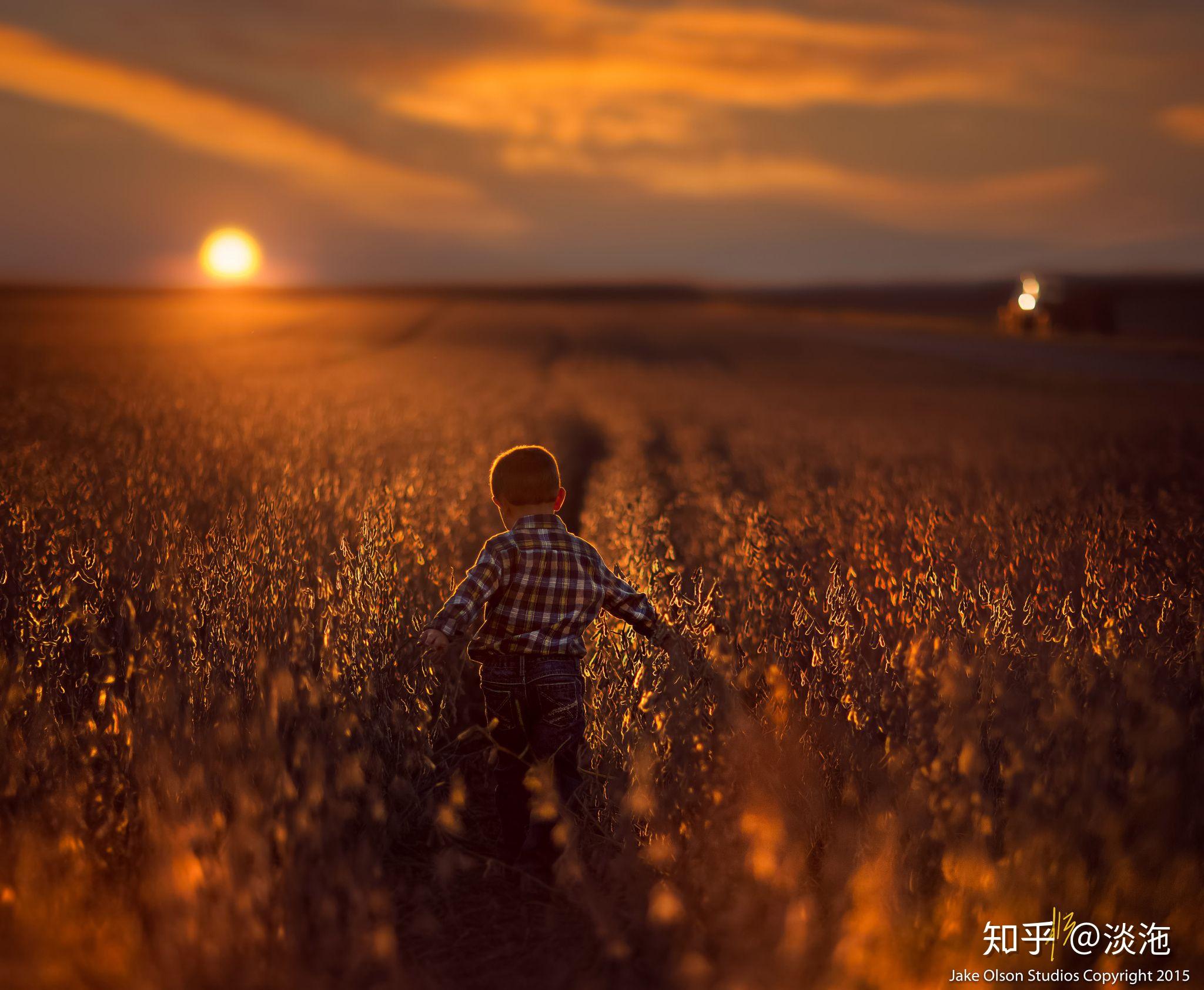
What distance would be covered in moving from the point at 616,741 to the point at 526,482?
0.97 metres

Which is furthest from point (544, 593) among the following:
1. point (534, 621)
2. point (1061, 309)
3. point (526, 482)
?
point (1061, 309)

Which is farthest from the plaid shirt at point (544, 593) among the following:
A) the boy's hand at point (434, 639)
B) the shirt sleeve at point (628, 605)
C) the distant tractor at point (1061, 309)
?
the distant tractor at point (1061, 309)

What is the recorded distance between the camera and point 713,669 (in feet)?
11.0

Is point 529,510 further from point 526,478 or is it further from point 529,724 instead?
point 529,724

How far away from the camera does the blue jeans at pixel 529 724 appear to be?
332 centimetres

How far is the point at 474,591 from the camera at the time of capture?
3.30 meters

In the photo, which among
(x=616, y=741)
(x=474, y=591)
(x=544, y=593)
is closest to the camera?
(x=474, y=591)

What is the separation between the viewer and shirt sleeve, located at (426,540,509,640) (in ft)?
10.5

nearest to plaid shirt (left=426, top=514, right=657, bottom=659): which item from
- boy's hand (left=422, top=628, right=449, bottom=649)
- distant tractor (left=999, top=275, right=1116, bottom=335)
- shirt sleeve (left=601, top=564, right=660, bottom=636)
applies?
shirt sleeve (left=601, top=564, right=660, bottom=636)

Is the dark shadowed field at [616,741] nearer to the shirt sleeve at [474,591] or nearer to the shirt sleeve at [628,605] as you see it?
the shirt sleeve at [628,605]

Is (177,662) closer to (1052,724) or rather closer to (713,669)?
(713,669)

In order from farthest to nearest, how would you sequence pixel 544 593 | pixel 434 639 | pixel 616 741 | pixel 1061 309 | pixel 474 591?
pixel 1061 309, pixel 616 741, pixel 544 593, pixel 474 591, pixel 434 639

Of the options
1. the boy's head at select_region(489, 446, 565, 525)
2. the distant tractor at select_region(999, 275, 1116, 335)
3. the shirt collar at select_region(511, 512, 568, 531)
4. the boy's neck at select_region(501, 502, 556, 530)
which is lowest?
the shirt collar at select_region(511, 512, 568, 531)

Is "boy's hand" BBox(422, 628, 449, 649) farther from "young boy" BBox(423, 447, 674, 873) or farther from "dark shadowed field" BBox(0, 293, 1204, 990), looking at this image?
"dark shadowed field" BBox(0, 293, 1204, 990)
